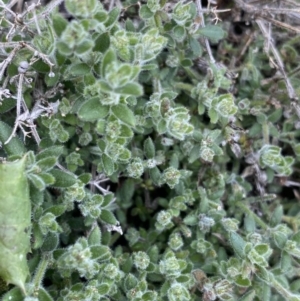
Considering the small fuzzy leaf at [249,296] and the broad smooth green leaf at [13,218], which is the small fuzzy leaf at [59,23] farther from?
the small fuzzy leaf at [249,296]

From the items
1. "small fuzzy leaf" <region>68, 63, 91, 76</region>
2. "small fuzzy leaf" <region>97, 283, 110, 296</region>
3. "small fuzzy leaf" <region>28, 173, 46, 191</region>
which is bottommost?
"small fuzzy leaf" <region>97, 283, 110, 296</region>

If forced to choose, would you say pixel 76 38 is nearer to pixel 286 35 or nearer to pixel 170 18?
pixel 170 18

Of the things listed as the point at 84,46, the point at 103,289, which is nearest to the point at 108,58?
the point at 84,46

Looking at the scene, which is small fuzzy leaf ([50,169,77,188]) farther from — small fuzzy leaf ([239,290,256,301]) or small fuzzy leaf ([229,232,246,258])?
small fuzzy leaf ([239,290,256,301])

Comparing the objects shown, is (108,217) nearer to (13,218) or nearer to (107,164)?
(107,164)

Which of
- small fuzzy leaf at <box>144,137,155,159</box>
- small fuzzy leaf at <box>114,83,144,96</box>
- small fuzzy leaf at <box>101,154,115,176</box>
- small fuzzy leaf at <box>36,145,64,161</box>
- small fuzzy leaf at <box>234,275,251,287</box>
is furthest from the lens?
small fuzzy leaf at <box>144,137,155,159</box>

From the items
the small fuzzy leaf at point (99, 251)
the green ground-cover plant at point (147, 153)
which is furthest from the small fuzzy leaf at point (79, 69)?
the small fuzzy leaf at point (99, 251)

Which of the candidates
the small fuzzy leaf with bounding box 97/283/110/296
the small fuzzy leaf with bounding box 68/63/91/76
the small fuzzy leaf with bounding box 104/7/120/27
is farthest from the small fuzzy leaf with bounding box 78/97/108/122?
the small fuzzy leaf with bounding box 97/283/110/296

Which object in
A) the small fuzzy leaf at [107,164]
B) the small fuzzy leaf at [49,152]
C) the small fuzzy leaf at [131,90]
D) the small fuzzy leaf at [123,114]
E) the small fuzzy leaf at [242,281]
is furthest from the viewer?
the small fuzzy leaf at [242,281]
